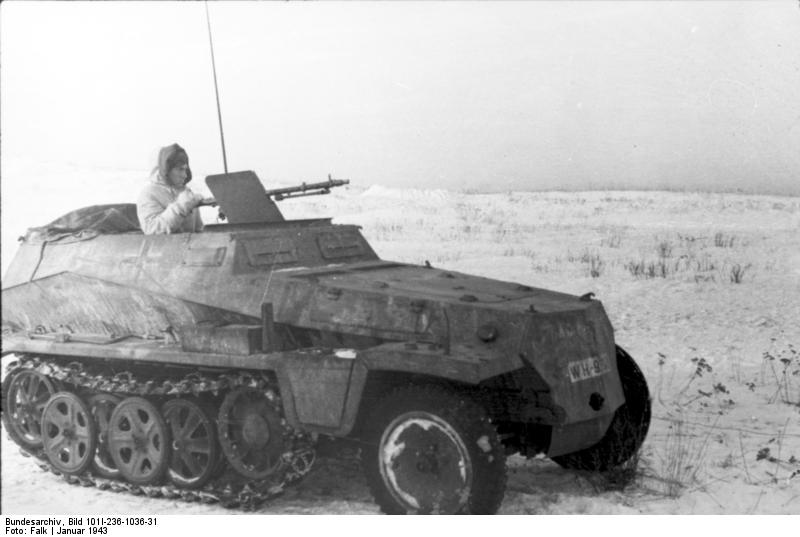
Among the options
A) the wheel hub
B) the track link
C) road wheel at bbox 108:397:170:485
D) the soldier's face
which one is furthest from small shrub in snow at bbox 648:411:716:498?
the soldier's face

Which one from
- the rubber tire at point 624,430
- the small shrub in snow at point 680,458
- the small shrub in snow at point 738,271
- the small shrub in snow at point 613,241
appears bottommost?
the small shrub in snow at point 680,458

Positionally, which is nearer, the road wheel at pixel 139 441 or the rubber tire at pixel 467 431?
the rubber tire at pixel 467 431

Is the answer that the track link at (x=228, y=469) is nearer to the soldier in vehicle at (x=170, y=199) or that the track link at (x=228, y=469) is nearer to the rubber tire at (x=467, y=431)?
the rubber tire at (x=467, y=431)

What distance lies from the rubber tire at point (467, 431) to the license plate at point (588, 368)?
0.69 metres

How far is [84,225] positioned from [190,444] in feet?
7.14

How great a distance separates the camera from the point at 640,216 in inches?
496

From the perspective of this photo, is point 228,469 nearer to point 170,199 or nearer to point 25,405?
point 25,405

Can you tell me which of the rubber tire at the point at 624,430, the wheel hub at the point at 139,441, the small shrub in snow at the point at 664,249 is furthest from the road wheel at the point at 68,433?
the small shrub in snow at the point at 664,249

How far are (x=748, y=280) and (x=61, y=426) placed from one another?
7221mm

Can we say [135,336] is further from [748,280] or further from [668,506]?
[748,280]

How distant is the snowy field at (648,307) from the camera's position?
22.4 feet

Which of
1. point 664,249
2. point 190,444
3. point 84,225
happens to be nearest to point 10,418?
point 84,225

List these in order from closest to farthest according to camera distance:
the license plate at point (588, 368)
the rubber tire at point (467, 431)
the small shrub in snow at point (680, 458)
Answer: the rubber tire at point (467, 431) → the license plate at point (588, 368) → the small shrub in snow at point (680, 458)

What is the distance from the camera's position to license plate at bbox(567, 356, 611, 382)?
623 centimetres
